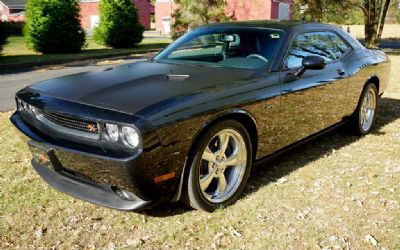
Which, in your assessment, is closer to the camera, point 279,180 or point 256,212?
point 256,212

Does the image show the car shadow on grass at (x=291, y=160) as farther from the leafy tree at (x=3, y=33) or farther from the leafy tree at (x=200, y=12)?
the leafy tree at (x=200, y=12)

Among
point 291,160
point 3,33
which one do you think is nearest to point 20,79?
point 3,33

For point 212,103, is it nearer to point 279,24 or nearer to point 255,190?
point 255,190

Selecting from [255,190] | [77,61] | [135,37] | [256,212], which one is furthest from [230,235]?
[135,37]

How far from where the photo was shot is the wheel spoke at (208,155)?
127 inches

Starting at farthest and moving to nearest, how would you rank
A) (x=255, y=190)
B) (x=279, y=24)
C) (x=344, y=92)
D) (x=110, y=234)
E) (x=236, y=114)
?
(x=344, y=92)
(x=279, y=24)
(x=255, y=190)
(x=236, y=114)
(x=110, y=234)

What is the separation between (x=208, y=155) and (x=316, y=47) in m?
2.04

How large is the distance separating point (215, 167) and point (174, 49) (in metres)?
1.75

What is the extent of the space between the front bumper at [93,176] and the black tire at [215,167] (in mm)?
373

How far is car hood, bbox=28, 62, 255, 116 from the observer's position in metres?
2.93

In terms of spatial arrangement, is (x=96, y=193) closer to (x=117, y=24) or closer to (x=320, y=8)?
(x=320, y=8)

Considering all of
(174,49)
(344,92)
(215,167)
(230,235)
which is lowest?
(230,235)

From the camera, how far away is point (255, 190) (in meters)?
3.81

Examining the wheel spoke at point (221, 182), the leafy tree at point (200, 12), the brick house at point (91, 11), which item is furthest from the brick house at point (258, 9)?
the wheel spoke at point (221, 182)
